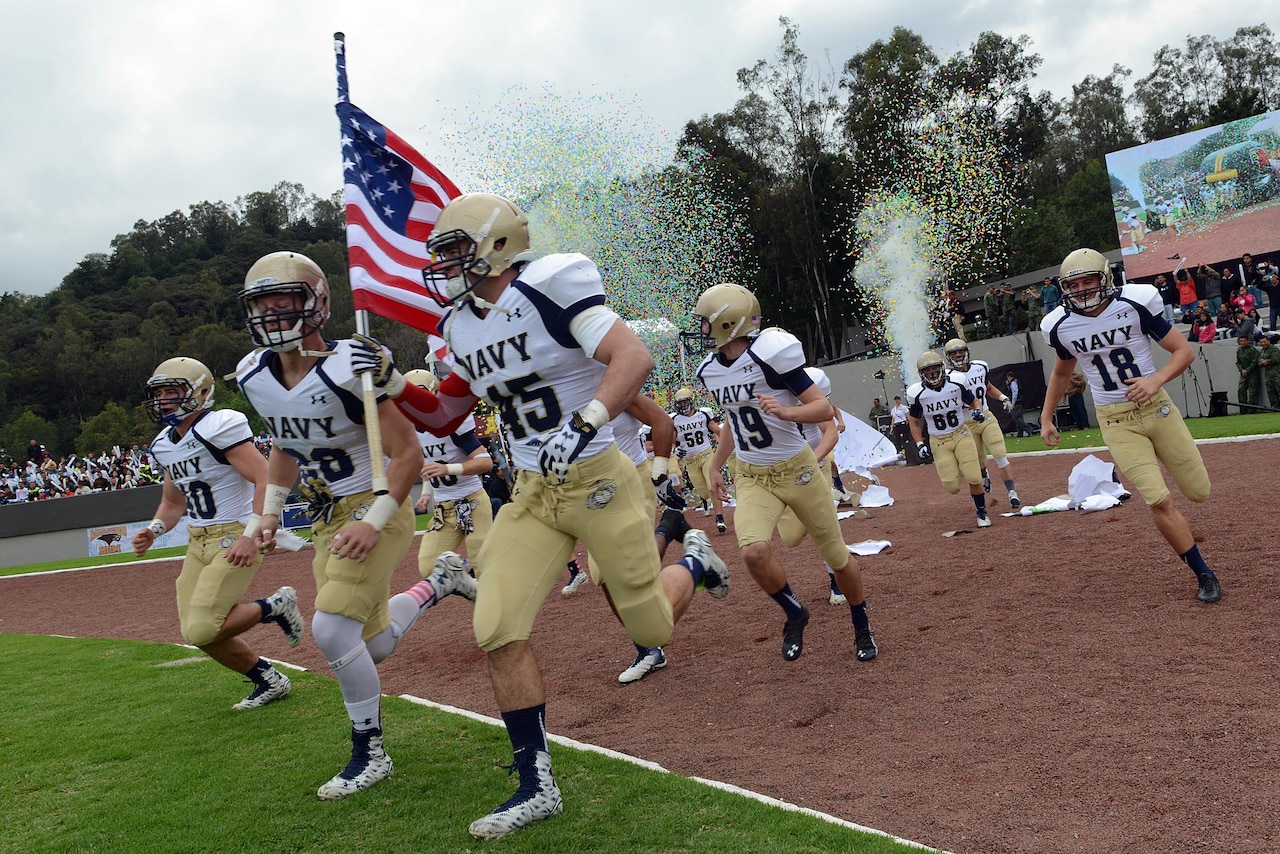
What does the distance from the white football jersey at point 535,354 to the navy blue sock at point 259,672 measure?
11.7 feet

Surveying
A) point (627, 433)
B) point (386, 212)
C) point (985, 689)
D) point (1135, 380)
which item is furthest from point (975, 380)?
point (386, 212)

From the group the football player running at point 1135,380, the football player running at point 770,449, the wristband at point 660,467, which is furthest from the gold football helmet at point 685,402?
the wristband at point 660,467

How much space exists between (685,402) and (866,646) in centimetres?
916

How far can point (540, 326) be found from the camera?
13.1ft

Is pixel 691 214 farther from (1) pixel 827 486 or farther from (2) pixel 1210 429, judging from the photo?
(1) pixel 827 486

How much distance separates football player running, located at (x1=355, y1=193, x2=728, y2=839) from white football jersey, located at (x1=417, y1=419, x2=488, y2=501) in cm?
405

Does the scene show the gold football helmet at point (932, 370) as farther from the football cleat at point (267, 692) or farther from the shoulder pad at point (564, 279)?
the shoulder pad at point (564, 279)

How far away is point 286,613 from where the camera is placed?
21.5 feet

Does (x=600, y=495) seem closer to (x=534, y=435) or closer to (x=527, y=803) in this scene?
(x=534, y=435)

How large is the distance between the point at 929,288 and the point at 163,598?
30.1 m

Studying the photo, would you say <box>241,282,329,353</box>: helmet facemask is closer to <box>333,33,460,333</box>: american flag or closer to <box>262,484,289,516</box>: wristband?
<box>333,33,460,333</box>: american flag

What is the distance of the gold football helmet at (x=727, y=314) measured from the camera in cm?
643

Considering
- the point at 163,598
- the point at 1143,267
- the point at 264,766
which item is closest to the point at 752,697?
the point at 264,766

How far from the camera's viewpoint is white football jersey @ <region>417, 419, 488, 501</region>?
8.48m
